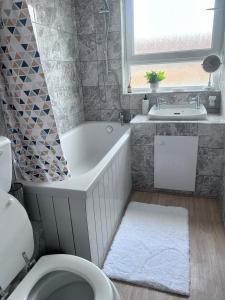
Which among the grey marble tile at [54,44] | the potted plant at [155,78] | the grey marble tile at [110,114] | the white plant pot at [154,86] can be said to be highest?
the grey marble tile at [54,44]

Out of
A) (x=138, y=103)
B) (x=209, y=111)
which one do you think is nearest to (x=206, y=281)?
(x=209, y=111)

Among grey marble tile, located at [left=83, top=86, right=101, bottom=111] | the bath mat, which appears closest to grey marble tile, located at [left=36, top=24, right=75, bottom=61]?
grey marble tile, located at [left=83, top=86, right=101, bottom=111]

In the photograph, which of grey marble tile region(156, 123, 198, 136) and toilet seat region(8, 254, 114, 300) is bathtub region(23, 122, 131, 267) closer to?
toilet seat region(8, 254, 114, 300)

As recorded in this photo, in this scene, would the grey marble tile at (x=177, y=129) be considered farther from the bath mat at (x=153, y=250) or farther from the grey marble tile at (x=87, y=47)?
the grey marble tile at (x=87, y=47)

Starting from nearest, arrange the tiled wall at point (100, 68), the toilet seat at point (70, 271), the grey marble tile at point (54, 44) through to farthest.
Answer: the toilet seat at point (70, 271)
the grey marble tile at point (54, 44)
the tiled wall at point (100, 68)

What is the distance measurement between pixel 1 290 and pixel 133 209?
1.38m

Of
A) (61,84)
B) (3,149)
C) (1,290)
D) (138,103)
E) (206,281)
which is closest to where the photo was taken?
(1,290)

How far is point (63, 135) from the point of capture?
242cm

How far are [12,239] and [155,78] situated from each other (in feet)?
7.11

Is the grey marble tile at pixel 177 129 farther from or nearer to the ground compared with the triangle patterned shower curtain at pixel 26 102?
nearer to the ground

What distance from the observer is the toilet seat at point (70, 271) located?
3.18ft

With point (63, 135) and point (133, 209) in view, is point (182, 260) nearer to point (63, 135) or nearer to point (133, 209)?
point (133, 209)

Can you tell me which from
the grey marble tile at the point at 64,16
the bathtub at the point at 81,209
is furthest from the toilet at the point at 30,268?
the grey marble tile at the point at 64,16

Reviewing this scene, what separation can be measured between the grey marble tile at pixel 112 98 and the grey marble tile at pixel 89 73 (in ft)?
0.60
